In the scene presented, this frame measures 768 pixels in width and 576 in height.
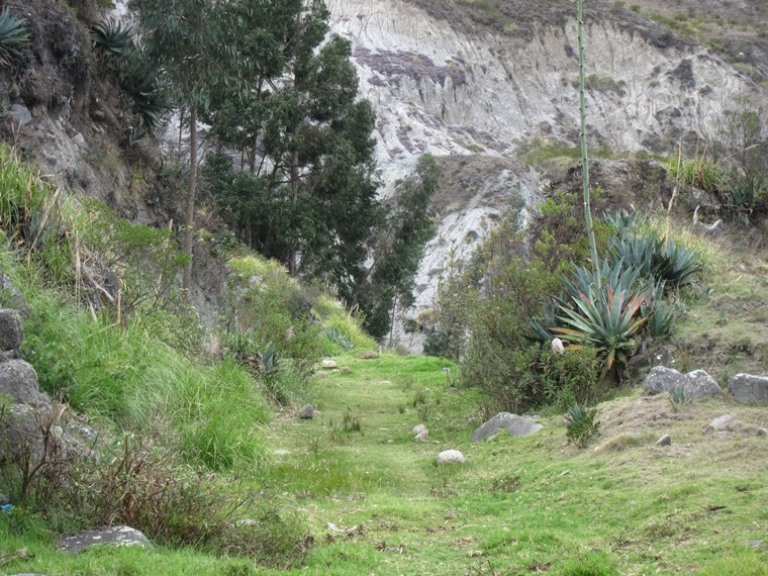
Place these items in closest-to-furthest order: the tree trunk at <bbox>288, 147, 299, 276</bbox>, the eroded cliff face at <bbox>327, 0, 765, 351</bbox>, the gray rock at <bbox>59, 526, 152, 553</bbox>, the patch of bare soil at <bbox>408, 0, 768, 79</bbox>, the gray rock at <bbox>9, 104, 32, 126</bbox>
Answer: the gray rock at <bbox>59, 526, 152, 553</bbox> → the gray rock at <bbox>9, 104, 32, 126</bbox> → the tree trunk at <bbox>288, 147, 299, 276</bbox> → the eroded cliff face at <bbox>327, 0, 765, 351</bbox> → the patch of bare soil at <bbox>408, 0, 768, 79</bbox>

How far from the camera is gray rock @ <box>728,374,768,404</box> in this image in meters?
8.00

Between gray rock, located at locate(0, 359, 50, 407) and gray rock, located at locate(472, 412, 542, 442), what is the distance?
16.1ft

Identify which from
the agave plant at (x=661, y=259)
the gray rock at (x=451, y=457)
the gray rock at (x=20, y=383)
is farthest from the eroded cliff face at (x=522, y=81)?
the gray rock at (x=20, y=383)

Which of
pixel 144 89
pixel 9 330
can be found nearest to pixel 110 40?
pixel 144 89

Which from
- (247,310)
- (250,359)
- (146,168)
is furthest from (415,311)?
(250,359)

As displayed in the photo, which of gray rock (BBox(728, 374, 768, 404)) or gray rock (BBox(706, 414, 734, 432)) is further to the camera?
gray rock (BBox(728, 374, 768, 404))

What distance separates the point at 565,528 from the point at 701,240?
9.87 m

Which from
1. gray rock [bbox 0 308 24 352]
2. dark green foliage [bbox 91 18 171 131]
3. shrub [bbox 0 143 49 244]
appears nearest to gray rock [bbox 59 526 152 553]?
gray rock [bbox 0 308 24 352]

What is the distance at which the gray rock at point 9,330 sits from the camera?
A: 21.0 ft

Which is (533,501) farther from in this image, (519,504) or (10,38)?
(10,38)

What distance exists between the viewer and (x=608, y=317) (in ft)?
33.0

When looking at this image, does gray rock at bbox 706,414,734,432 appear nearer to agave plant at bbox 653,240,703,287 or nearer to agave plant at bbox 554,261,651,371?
agave plant at bbox 554,261,651,371

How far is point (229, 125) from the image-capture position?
2698 centimetres

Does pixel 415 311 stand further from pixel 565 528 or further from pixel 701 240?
pixel 565 528
